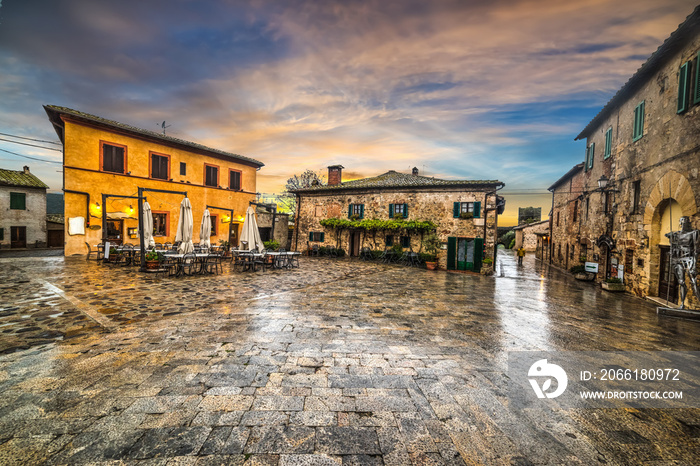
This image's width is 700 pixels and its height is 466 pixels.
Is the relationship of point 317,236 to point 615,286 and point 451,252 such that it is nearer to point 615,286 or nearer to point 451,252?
point 451,252

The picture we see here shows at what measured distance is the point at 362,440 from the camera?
8.13 feet

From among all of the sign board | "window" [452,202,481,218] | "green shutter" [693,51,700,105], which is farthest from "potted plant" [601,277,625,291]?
"window" [452,202,481,218]

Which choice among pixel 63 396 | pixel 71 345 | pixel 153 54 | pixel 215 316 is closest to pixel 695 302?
pixel 215 316

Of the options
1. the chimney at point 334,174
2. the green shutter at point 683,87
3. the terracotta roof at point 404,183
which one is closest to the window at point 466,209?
the terracotta roof at point 404,183

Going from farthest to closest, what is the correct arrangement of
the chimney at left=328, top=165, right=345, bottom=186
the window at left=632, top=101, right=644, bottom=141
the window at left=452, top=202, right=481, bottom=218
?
the chimney at left=328, top=165, right=345, bottom=186 < the window at left=452, top=202, right=481, bottom=218 < the window at left=632, top=101, right=644, bottom=141

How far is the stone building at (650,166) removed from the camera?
7273 millimetres

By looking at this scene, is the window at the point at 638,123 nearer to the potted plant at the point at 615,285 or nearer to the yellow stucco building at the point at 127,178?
the potted plant at the point at 615,285

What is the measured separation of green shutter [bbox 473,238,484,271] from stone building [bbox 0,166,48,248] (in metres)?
33.7

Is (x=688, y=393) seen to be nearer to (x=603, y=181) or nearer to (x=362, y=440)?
(x=362, y=440)

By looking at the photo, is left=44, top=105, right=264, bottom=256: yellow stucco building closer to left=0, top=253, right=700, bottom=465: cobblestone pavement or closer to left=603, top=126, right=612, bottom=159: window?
left=0, top=253, right=700, bottom=465: cobblestone pavement

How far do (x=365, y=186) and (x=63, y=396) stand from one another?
1768cm

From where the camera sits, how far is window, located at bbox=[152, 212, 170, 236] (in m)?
17.0

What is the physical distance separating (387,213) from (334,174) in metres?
6.54

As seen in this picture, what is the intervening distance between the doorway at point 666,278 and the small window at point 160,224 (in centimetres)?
2358
